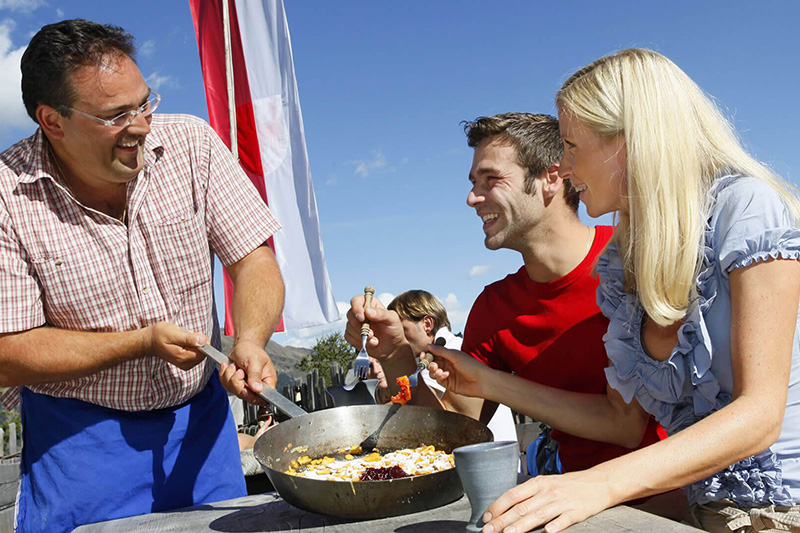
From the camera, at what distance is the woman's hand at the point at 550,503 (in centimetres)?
128

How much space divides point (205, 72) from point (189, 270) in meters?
5.31

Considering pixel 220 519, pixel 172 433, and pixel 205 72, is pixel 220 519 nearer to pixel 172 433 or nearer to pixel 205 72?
pixel 172 433

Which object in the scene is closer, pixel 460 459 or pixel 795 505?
pixel 460 459

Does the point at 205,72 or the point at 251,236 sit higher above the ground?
the point at 205,72

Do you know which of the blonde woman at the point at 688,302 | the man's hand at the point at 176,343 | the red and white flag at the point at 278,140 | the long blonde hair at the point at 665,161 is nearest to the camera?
the blonde woman at the point at 688,302

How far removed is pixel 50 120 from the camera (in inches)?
90.8

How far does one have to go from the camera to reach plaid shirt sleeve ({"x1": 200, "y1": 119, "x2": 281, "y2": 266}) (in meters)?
2.55

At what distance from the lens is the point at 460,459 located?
1.30m

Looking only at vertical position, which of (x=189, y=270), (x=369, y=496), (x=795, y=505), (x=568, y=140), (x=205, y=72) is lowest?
(x=795, y=505)

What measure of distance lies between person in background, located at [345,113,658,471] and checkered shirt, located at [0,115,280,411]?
619 millimetres

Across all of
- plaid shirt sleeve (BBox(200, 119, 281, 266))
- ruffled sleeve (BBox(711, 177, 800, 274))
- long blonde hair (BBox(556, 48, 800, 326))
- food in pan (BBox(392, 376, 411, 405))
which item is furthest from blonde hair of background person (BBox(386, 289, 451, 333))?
ruffled sleeve (BBox(711, 177, 800, 274))

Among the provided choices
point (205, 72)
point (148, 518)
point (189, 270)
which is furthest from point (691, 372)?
point (205, 72)

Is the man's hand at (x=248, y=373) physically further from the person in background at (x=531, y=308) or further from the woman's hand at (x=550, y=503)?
the woman's hand at (x=550, y=503)

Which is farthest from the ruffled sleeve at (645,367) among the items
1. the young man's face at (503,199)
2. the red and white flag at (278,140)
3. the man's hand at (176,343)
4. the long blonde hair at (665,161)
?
the red and white flag at (278,140)
